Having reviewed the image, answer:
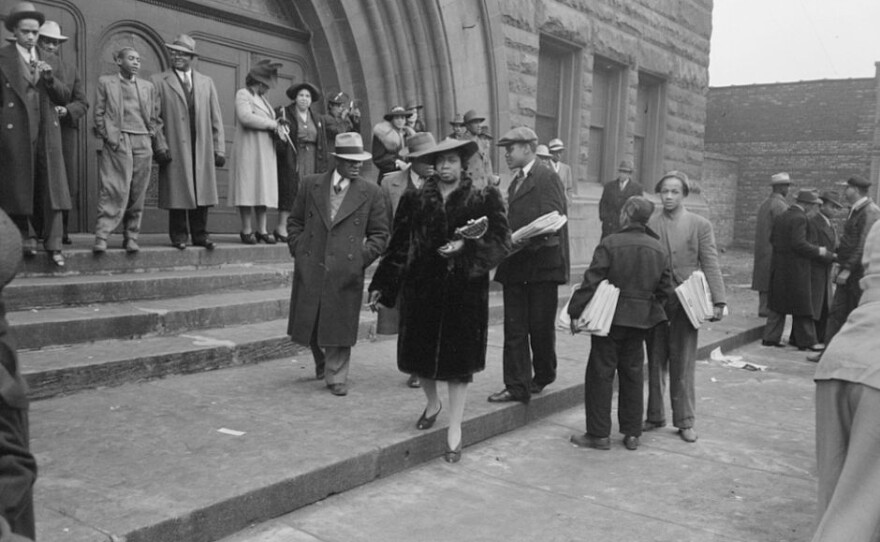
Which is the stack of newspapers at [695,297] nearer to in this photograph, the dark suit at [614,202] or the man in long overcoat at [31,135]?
the man in long overcoat at [31,135]

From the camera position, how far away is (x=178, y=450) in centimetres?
441

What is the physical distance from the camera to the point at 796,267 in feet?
33.2

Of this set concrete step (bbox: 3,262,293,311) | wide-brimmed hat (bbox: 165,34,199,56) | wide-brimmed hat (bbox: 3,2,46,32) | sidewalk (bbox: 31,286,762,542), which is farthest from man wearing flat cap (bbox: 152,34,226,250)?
sidewalk (bbox: 31,286,762,542)

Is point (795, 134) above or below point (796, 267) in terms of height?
above

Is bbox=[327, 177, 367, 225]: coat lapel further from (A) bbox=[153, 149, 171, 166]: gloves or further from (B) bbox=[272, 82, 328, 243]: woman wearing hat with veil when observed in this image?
(B) bbox=[272, 82, 328, 243]: woman wearing hat with veil

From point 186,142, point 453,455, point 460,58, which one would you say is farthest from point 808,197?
point 186,142

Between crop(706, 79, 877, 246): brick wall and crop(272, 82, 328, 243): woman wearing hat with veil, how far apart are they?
71.8 ft

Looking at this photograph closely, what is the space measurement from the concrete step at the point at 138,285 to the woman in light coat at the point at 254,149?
782mm

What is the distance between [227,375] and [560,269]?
8.95 ft

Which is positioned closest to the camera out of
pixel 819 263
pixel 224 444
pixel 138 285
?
pixel 224 444

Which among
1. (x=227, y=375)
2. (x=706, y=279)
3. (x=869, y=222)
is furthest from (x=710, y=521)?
(x=869, y=222)

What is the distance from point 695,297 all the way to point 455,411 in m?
2.03

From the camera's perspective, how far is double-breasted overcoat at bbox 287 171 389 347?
5.79m

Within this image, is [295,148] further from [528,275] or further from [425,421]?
[425,421]
